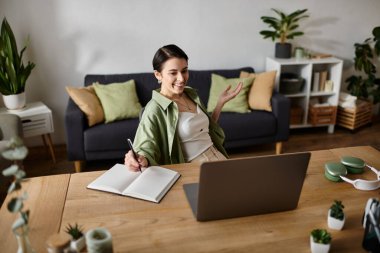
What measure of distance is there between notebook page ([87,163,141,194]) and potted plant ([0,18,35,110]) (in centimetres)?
202

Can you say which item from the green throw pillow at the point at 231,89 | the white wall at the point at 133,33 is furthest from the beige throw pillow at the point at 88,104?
the green throw pillow at the point at 231,89

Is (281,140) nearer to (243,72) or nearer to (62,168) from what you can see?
(243,72)

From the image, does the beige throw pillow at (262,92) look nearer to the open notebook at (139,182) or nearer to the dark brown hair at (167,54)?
the dark brown hair at (167,54)

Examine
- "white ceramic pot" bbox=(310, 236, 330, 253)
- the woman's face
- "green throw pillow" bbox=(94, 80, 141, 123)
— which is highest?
the woman's face

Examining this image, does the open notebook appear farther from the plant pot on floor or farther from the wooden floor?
the plant pot on floor

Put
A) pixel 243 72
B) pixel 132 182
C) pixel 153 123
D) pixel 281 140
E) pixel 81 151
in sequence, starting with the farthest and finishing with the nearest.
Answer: pixel 243 72, pixel 281 140, pixel 81 151, pixel 153 123, pixel 132 182

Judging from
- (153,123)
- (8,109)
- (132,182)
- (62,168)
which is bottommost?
(62,168)

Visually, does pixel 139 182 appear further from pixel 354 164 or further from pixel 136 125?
pixel 136 125

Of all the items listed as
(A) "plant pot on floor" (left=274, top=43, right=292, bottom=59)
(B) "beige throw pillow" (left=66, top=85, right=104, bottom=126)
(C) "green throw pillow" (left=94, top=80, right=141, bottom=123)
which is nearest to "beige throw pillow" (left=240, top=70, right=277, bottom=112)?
(A) "plant pot on floor" (left=274, top=43, right=292, bottom=59)

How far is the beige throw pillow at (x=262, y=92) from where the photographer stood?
3.47 m

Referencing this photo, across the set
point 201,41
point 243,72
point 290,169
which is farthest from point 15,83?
point 290,169

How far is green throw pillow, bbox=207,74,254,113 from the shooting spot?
346cm

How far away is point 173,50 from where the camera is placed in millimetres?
1756

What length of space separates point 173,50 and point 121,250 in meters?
0.99
